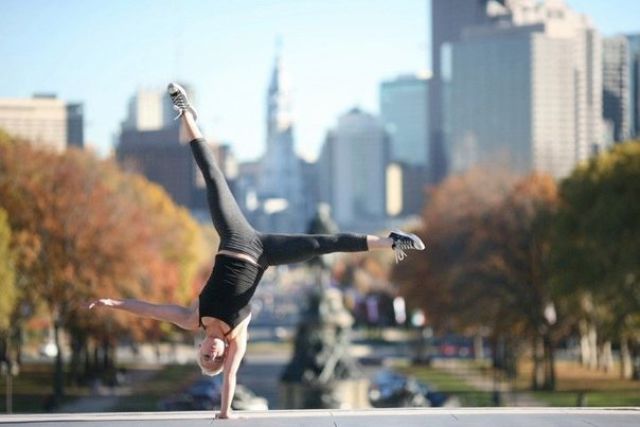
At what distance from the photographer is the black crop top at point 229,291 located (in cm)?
1923

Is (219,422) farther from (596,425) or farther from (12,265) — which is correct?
(12,265)

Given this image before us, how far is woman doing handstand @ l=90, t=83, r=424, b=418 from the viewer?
19.2 metres

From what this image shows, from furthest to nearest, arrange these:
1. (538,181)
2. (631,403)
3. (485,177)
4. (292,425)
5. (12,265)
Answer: (485,177) → (538,181) → (12,265) → (631,403) → (292,425)

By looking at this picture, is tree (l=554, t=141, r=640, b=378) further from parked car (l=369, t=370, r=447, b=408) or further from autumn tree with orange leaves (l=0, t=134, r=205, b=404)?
autumn tree with orange leaves (l=0, t=134, r=205, b=404)

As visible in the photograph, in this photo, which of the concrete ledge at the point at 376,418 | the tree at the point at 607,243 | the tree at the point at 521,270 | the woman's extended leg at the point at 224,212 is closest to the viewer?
the concrete ledge at the point at 376,418

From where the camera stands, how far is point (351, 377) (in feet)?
177

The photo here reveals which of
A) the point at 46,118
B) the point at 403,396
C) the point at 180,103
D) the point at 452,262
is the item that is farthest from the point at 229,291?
the point at 46,118

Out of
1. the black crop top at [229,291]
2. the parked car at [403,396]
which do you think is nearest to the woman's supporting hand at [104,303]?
the black crop top at [229,291]

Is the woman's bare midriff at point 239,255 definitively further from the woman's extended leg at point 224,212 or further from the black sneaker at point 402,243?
the black sneaker at point 402,243

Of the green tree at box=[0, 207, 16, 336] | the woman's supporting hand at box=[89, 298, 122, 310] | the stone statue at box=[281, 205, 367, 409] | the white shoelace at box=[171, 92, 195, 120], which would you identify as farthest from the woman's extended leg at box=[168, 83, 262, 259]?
the green tree at box=[0, 207, 16, 336]

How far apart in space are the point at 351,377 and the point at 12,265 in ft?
48.7

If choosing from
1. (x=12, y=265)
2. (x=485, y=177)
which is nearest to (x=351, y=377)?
(x=12, y=265)

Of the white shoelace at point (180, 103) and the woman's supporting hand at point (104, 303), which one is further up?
the white shoelace at point (180, 103)

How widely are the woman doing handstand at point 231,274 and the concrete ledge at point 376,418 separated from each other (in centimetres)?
77
